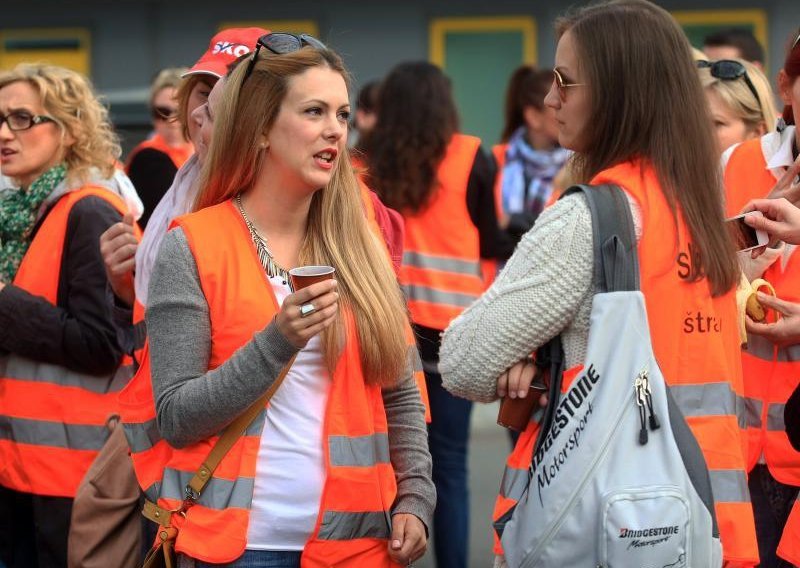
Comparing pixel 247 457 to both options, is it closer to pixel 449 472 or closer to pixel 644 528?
pixel 644 528

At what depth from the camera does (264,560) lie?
117 inches

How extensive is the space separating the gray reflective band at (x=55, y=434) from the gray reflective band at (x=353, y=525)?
1612 millimetres

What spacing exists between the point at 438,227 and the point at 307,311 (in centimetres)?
341

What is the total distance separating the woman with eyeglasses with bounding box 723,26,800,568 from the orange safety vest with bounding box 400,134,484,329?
2.30m

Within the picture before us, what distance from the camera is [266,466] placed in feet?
9.79

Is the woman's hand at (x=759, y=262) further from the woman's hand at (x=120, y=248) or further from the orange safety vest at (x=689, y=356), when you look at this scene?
the woman's hand at (x=120, y=248)

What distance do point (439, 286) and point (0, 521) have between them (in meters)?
2.37

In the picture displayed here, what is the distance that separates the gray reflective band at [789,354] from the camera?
12.1 ft

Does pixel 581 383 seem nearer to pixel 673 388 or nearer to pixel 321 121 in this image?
pixel 673 388

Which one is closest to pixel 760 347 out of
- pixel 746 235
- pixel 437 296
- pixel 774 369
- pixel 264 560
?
pixel 774 369

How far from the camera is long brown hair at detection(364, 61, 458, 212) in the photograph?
6.12 m

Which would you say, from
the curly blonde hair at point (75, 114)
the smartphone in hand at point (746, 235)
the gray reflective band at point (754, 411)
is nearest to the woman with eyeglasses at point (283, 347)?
the smartphone in hand at point (746, 235)

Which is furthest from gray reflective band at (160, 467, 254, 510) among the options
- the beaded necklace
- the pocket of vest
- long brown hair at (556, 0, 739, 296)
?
long brown hair at (556, 0, 739, 296)

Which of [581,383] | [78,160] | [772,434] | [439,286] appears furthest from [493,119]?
[581,383]
